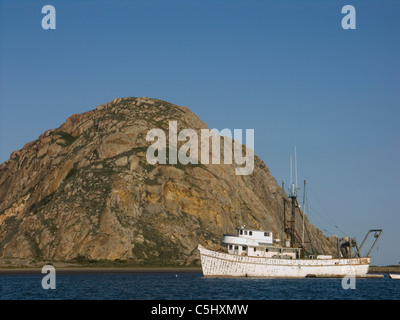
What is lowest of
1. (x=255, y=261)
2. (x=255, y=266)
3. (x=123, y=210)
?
(x=255, y=266)

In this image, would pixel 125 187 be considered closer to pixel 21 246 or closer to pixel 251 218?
pixel 21 246

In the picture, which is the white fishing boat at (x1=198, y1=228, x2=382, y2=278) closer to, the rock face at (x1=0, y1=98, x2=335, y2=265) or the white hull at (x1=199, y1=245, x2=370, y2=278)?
the white hull at (x1=199, y1=245, x2=370, y2=278)

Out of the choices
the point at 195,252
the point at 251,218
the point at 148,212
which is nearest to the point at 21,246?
the point at 148,212

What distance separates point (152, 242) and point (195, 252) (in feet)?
43.8

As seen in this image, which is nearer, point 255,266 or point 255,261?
point 255,266

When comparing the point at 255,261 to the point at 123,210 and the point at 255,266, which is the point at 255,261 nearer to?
the point at 255,266

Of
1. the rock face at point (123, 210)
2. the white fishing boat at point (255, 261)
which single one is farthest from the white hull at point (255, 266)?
the rock face at point (123, 210)

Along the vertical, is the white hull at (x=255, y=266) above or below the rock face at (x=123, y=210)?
below

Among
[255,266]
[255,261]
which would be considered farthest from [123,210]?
[255,266]

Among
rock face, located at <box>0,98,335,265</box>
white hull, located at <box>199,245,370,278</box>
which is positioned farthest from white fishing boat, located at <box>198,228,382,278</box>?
rock face, located at <box>0,98,335,265</box>

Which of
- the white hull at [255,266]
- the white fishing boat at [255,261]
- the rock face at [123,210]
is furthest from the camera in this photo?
the rock face at [123,210]

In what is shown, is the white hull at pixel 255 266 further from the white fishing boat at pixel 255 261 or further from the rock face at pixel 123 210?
the rock face at pixel 123 210

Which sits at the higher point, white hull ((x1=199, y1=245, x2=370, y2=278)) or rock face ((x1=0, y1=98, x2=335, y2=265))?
rock face ((x1=0, y1=98, x2=335, y2=265))

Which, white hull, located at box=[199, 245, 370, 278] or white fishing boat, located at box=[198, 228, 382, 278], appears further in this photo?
white fishing boat, located at box=[198, 228, 382, 278]
